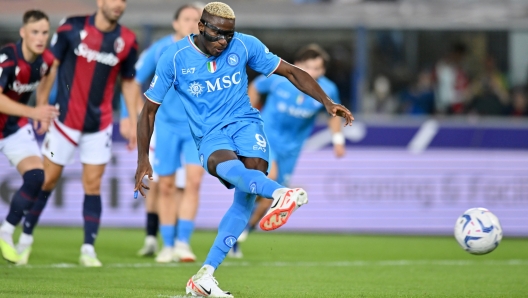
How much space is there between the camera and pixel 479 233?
766 cm

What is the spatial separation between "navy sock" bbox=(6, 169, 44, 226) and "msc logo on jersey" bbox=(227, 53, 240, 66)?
113 inches

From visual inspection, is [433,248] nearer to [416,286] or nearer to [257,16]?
→ [416,286]

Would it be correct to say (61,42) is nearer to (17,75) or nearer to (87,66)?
(87,66)

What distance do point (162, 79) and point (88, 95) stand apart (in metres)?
2.53

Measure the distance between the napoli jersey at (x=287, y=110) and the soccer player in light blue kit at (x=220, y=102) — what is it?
14.2 ft

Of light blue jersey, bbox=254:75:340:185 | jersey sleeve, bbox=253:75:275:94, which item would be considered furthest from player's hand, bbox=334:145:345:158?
jersey sleeve, bbox=253:75:275:94

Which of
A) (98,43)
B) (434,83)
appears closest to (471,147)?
(434,83)

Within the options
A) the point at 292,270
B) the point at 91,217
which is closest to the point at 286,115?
the point at 292,270

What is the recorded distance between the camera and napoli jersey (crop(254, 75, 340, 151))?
11.0 metres

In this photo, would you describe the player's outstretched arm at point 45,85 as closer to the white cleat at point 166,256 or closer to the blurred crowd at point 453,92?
the white cleat at point 166,256

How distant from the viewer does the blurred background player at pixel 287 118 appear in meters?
11.0

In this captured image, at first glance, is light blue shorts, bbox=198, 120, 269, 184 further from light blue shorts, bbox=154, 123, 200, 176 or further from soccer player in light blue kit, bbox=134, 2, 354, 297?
light blue shorts, bbox=154, 123, 200, 176

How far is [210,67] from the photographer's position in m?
6.46

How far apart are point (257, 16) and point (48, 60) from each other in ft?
23.8
